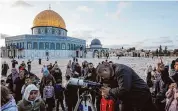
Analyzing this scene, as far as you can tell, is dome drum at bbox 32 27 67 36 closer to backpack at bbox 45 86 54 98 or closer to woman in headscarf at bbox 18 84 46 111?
backpack at bbox 45 86 54 98

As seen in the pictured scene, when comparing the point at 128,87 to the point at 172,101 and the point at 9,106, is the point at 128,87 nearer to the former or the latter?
the point at 9,106

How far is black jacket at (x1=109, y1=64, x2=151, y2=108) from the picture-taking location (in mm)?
2932

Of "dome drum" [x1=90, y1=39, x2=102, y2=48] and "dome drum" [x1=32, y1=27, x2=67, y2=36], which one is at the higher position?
"dome drum" [x1=32, y1=27, x2=67, y2=36]

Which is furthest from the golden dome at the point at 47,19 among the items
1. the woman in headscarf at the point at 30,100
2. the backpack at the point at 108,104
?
the woman in headscarf at the point at 30,100

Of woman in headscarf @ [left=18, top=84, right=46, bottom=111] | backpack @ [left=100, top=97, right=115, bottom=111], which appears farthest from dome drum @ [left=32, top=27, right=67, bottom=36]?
woman in headscarf @ [left=18, top=84, right=46, bottom=111]

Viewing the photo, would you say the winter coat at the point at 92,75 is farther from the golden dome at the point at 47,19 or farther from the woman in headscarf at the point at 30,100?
the golden dome at the point at 47,19

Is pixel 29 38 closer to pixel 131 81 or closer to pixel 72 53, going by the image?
pixel 72 53

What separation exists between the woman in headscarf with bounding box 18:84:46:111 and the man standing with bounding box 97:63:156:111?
2.96ft

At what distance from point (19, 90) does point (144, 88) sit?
13.2ft

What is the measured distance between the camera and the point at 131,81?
9.87ft

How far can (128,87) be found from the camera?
293 cm

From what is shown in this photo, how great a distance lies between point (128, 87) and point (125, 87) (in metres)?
0.04

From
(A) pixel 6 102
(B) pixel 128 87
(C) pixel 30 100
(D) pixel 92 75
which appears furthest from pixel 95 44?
(A) pixel 6 102

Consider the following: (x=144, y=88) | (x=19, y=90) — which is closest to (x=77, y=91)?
(x=19, y=90)
